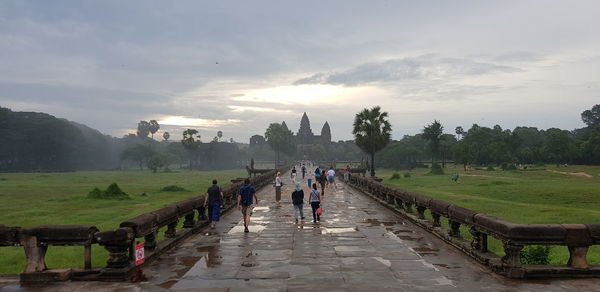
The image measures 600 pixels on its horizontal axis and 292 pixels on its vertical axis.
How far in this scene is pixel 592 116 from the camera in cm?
16400

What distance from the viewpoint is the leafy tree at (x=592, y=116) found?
16150cm

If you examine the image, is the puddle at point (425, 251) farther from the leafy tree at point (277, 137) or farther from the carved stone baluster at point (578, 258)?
the leafy tree at point (277, 137)

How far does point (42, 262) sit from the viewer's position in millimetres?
8102

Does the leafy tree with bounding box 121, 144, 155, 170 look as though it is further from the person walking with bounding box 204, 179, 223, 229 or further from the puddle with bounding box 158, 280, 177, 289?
the puddle with bounding box 158, 280, 177, 289

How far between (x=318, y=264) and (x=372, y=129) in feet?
134

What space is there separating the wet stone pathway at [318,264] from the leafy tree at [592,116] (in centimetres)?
17944

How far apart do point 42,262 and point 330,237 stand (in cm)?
703

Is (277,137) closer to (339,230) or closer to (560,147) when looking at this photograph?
(560,147)

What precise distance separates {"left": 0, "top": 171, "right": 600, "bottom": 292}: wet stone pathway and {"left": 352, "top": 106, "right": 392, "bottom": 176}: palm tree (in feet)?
114

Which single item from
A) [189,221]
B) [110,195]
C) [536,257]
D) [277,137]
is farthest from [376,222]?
[277,137]

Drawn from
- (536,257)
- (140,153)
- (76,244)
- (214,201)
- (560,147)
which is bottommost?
(536,257)

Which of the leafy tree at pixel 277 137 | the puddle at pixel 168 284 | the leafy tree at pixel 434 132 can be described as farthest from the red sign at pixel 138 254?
the leafy tree at pixel 277 137

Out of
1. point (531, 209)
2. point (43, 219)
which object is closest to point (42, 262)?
point (43, 219)

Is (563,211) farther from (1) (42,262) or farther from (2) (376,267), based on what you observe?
(1) (42,262)
